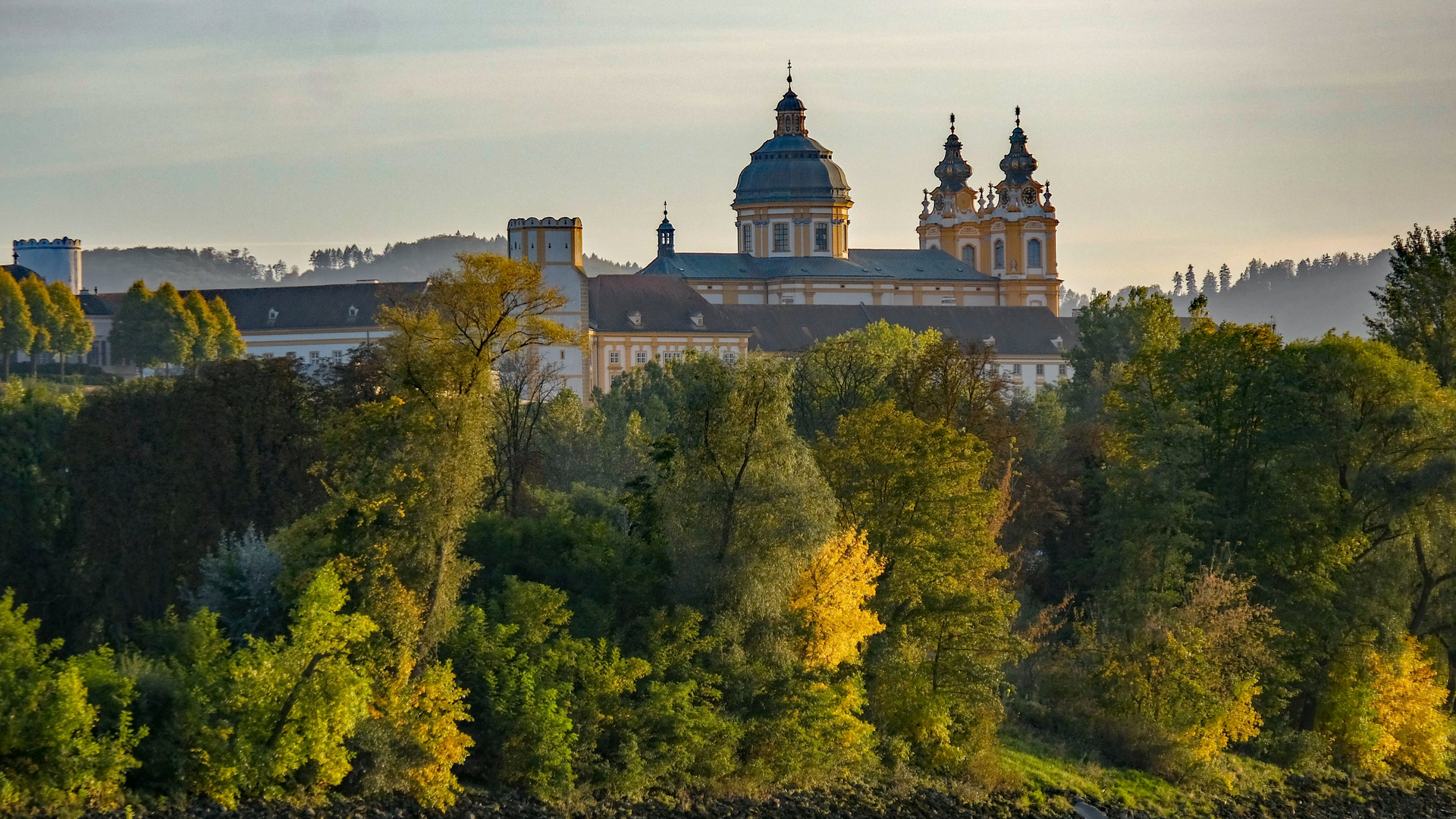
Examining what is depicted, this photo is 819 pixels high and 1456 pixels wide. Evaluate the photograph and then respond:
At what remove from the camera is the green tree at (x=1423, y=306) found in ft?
142

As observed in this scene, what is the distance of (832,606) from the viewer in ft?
104

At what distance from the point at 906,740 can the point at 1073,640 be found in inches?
297

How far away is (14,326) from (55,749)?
181 ft

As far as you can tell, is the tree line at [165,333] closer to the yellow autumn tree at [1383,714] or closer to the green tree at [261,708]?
the yellow autumn tree at [1383,714]

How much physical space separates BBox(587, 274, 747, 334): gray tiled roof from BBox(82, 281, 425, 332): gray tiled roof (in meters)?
A: 9.13

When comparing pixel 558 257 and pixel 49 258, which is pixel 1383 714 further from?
pixel 49 258

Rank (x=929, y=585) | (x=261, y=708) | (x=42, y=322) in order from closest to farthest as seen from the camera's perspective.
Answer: (x=261, y=708) < (x=929, y=585) < (x=42, y=322)

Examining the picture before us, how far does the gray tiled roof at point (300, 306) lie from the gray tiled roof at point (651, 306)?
9.13 metres

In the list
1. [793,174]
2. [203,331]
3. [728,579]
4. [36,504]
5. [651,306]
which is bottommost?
[728,579]

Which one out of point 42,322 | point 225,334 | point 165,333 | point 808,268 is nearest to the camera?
point 42,322

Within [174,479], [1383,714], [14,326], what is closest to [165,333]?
[14,326]

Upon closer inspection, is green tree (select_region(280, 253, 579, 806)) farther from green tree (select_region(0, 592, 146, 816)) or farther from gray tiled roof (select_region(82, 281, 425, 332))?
gray tiled roof (select_region(82, 281, 425, 332))

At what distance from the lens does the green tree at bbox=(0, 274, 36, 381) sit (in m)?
75.0

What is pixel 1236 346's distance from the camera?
137 feet
